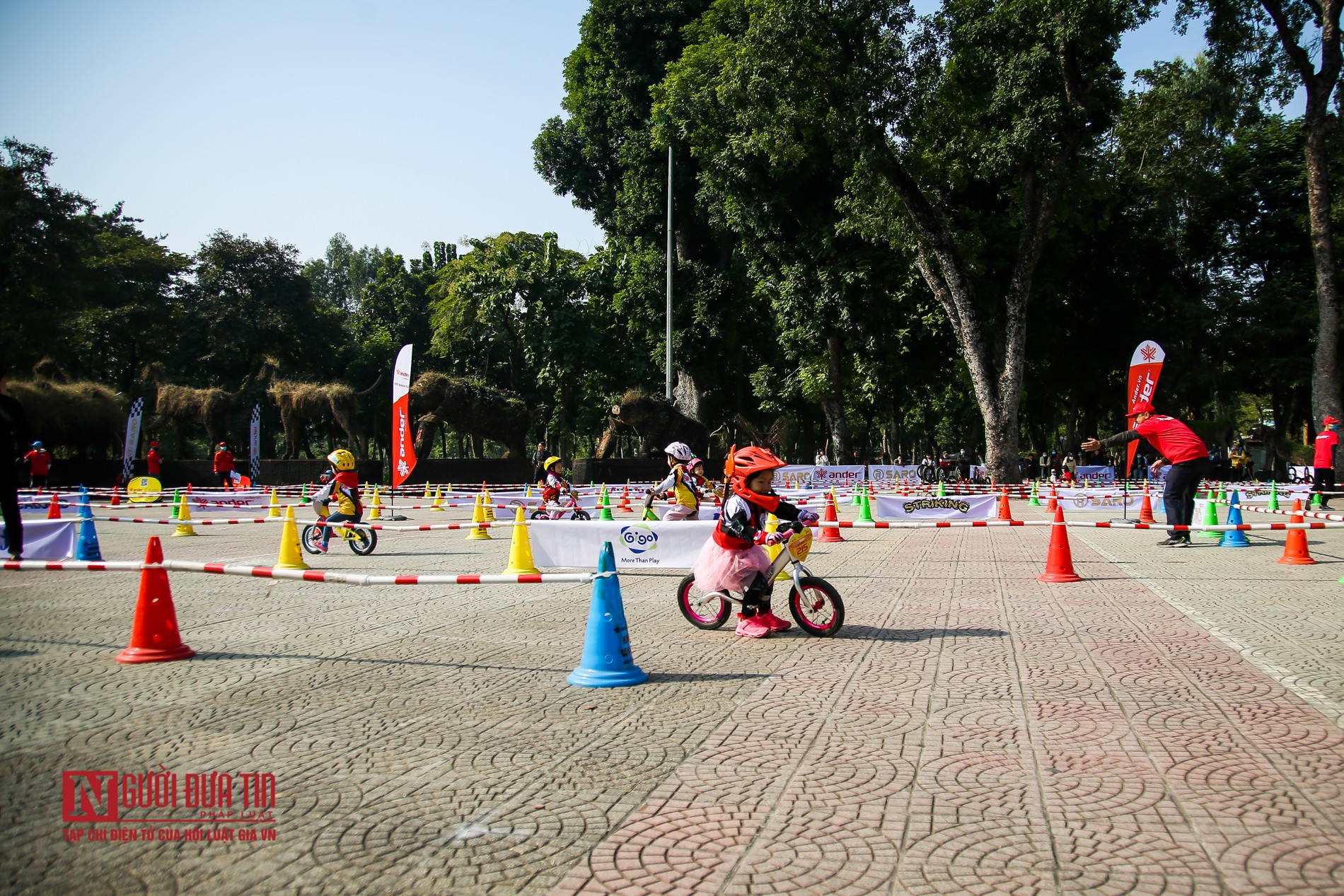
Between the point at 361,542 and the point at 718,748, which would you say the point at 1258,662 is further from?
the point at 361,542

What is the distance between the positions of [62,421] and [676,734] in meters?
42.8

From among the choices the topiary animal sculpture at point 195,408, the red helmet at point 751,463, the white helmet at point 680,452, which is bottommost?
the red helmet at point 751,463

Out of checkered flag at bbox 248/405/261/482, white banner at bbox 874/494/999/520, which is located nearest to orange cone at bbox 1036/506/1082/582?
white banner at bbox 874/494/999/520

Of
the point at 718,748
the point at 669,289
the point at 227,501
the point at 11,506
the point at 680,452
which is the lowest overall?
the point at 718,748

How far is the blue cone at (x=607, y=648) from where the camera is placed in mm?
6379

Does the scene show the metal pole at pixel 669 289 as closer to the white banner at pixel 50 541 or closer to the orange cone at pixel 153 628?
the white banner at pixel 50 541

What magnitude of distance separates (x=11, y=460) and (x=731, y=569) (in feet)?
17.2

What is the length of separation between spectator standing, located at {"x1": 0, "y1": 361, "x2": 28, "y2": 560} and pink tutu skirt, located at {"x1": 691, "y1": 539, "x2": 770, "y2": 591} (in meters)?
4.88

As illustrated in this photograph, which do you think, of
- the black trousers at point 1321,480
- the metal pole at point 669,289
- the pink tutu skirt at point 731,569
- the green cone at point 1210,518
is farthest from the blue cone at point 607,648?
the metal pole at point 669,289

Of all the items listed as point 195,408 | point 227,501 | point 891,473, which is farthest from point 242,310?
point 891,473

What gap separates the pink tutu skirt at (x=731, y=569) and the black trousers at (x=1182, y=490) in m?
9.44

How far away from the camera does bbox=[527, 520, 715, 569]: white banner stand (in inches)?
476

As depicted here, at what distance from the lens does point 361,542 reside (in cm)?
1526

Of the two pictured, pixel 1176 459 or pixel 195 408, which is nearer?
pixel 1176 459
